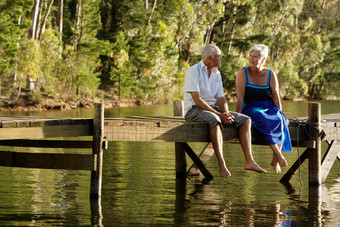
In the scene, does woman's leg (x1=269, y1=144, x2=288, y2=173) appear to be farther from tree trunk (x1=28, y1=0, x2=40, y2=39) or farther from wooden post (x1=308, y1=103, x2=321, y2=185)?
tree trunk (x1=28, y1=0, x2=40, y2=39)

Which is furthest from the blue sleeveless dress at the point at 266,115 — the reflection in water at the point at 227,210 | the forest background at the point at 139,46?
the forest background at the point at 139,46

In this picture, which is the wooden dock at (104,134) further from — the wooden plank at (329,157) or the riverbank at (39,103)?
the riverbank at (39,103)

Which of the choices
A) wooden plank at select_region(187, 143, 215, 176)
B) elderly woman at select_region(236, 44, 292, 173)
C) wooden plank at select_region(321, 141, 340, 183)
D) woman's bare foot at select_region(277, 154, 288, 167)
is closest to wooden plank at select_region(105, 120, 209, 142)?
elderly woman at select_region(236, 44, 292, 173)

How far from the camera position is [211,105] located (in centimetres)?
1061

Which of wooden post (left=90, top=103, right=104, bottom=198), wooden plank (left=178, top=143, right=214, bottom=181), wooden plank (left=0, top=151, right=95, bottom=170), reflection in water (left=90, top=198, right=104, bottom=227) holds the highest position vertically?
wooden post (left=90, top=103, right=104, bottom=198)

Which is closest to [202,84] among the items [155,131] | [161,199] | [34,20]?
[155,131]

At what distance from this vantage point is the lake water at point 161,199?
920cm

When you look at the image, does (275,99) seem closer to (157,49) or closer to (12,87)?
(12,87)

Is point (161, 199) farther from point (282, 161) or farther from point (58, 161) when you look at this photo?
point (282, 161)

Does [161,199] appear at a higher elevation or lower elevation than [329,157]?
lower

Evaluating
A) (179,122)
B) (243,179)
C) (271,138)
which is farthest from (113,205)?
(243,179)

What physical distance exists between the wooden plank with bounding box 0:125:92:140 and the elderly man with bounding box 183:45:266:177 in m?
1.58

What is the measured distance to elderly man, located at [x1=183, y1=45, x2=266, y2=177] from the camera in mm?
10273

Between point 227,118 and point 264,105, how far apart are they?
2.85 feet
